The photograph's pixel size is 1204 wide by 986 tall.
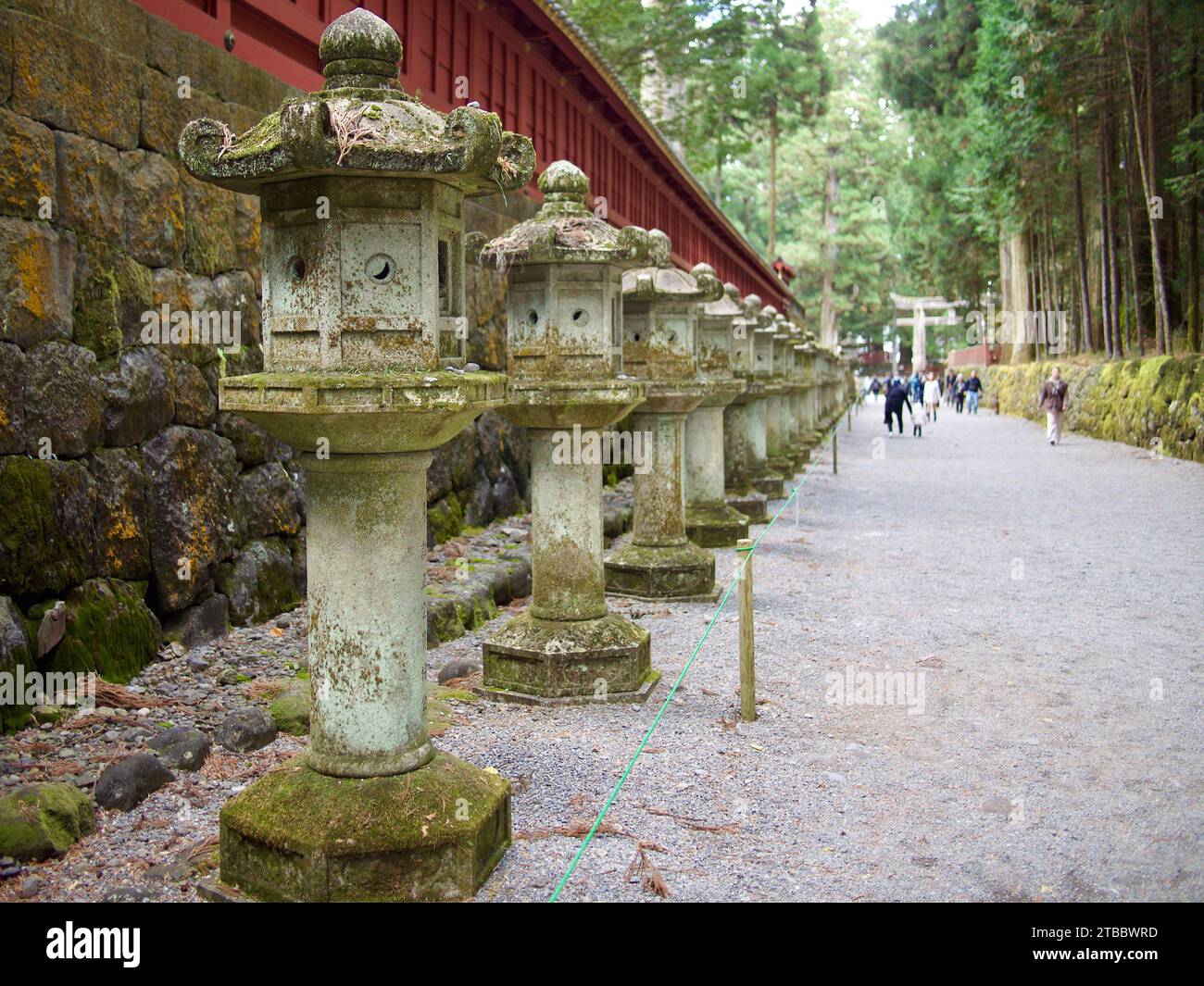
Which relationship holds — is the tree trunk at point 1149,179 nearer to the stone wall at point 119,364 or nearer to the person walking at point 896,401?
the person walking at point 896,401

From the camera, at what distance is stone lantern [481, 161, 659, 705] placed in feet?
21.6

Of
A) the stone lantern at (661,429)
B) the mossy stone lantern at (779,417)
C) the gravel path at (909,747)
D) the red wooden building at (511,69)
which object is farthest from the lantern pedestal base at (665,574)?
the mossy stone lantern at (779,417)

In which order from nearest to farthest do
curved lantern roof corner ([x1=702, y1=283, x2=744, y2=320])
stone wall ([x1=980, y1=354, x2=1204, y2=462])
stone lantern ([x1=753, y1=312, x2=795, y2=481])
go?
1. curved lantern roof corner ([x1=702, y1=283, x2=744, y2=320])
2. stone lantern ([x1=753, y1=312, x2=795, y2=481])
3. stone wall ([x1=980, y1=354, x2=1204, y2=462])

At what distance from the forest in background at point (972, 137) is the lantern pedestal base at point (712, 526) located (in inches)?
416

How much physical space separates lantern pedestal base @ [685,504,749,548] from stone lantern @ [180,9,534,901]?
24.0 ft

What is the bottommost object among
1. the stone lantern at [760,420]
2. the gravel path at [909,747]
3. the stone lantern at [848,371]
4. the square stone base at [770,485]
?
the gravel path at [909,747]

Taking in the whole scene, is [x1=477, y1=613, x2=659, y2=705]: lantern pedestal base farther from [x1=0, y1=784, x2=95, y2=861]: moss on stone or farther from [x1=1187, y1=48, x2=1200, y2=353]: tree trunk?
[x1=1187, y1=48, x2=1200, y2=353]: tree trunk

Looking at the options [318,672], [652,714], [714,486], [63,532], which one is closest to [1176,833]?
[652,714]

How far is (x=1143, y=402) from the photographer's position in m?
21.8

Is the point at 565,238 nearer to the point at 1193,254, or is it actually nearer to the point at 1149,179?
the point at 1193,254

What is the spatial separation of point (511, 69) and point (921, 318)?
52863 millimetres

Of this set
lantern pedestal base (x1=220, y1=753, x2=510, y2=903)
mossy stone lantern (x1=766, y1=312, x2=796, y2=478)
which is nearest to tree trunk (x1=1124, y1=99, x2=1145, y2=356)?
mossy stone lantern (x1=766, y1=312, x2=796, y2=478)

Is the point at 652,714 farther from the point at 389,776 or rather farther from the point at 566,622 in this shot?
the point at 389,776

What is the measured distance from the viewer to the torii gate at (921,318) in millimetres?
61875
